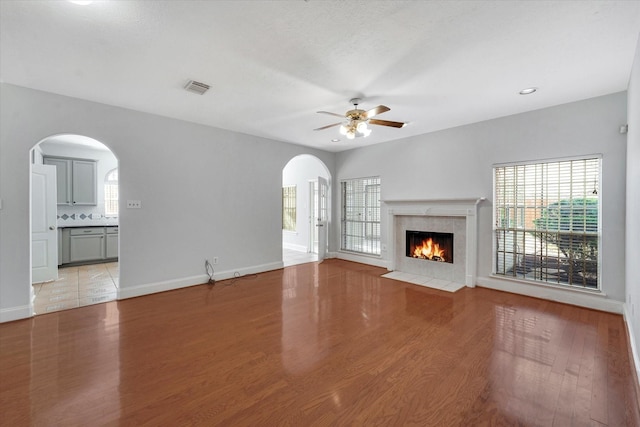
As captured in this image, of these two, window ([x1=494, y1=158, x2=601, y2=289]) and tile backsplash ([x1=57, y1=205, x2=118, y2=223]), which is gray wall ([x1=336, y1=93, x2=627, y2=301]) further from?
tile backsplash ([x1=57, y1=205, x2=118, y2=223])

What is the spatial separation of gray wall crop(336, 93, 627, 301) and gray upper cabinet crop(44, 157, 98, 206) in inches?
249

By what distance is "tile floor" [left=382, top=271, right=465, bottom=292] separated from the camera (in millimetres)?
4484

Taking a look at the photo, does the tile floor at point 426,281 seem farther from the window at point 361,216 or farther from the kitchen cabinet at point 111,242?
the kitchen cabinet at point 111,242

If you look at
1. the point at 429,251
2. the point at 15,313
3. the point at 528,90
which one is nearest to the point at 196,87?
the point at 15,313

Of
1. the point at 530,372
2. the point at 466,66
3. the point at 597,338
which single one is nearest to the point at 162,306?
the point at 530,372

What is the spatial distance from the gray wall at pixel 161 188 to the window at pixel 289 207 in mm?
2755

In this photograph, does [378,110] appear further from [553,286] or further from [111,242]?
[111,242]

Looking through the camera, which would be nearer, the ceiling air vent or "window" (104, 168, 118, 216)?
the ceiling air vent

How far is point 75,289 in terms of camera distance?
4.39m

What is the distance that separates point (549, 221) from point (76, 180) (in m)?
9.42

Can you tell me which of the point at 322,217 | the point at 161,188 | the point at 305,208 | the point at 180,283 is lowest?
A: the point at 180,283

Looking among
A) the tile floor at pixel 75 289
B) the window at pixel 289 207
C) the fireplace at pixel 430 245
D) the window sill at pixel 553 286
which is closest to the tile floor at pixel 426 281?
the fireplace at pixel 430 245

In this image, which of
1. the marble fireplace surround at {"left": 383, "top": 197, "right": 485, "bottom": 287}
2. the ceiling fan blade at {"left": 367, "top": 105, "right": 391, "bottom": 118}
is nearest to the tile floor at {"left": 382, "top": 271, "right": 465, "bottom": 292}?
the marble fireplace surround at {"left": 383, "top": 197, "right": 485, "bottom": 287}

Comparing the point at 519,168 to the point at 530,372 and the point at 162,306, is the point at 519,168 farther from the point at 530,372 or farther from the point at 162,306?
the point at 162,306
